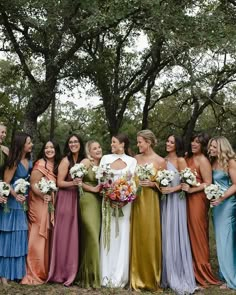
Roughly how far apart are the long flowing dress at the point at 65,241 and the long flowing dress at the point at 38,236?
15 centimetres

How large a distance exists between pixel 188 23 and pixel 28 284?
29.7 feet

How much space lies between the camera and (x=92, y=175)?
7059mm

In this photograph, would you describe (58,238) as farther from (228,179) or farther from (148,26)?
(148,26)

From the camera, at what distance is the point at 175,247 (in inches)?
271

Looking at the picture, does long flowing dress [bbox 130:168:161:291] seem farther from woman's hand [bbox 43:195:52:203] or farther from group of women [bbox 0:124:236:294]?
woman's hand [bbox 43:195:52:203]

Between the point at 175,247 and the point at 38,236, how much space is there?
2172 mm

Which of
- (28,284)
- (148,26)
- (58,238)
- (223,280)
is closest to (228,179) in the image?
(223,280)

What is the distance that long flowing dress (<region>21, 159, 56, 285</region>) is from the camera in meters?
6.93

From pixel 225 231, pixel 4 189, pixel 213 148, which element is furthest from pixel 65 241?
pixel 213 148

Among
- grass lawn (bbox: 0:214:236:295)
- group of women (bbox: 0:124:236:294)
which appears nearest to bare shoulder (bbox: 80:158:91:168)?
group of women (bbox: 0:124:236:294)

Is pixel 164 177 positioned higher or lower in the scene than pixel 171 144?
lower

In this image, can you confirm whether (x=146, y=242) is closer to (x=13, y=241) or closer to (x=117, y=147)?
(x=117, y=147)

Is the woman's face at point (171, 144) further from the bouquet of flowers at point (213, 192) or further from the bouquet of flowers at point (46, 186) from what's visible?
the bouquet of flowers at point (46, 186)

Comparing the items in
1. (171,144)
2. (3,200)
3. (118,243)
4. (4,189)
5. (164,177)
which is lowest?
(118,243)
